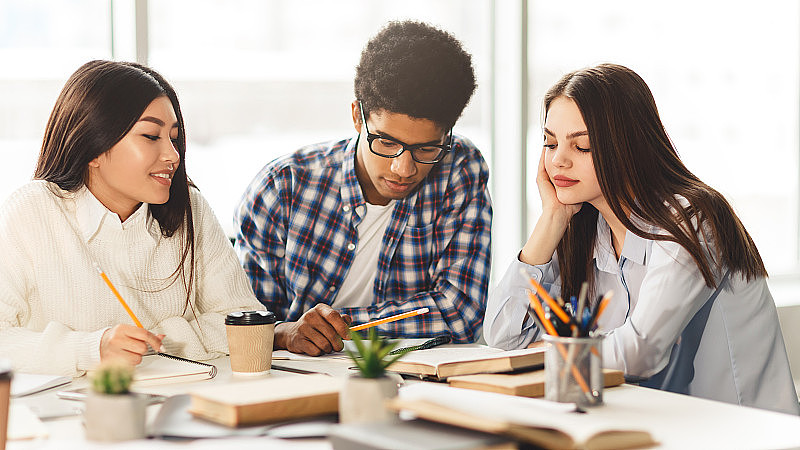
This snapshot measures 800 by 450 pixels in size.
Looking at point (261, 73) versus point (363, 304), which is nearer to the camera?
point (363, 304)

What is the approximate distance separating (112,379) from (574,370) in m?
0.59

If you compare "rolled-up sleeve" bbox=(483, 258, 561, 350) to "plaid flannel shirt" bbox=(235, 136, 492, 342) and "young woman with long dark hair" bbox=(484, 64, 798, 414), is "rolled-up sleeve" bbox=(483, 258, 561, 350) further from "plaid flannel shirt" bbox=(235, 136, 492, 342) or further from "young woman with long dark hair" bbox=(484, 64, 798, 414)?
"plaid flannel shirt" bbox=(235, 136, 492, 342)

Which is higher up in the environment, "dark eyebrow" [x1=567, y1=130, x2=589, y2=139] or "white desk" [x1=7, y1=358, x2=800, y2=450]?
"dark eyebrow" [x1=567, y1=130, x2=589, y2=139]

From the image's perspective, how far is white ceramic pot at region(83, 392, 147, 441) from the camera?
1036 mm

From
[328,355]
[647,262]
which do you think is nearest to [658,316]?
[647,262]

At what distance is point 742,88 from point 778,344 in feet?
7.60

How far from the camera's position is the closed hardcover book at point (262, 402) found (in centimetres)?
107

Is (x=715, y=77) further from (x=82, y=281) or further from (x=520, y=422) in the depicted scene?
(x=520, y=422)

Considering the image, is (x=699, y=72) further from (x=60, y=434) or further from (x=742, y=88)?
(x=60, y=434)

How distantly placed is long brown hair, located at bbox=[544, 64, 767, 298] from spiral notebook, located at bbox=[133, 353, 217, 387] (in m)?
0.87

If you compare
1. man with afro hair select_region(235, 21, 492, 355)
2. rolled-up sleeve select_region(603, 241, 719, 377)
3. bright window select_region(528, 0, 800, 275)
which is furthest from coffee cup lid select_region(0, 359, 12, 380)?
bright window select_region(528, 0, 800, 275)

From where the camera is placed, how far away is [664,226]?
5.63 feet

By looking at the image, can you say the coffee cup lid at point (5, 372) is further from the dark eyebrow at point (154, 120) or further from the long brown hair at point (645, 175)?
the long brown hair at point (645, 175)

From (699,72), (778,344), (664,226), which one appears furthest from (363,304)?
(699,72)
